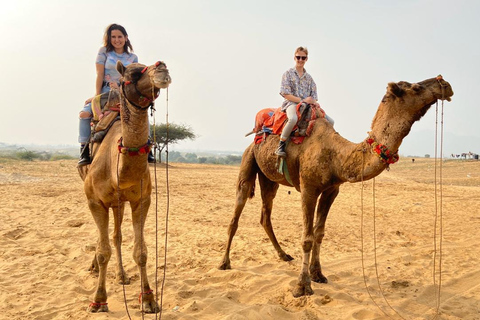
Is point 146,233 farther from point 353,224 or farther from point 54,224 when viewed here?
point 353,224

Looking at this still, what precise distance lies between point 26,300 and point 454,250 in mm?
7729

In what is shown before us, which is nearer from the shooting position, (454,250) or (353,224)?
(454,250)

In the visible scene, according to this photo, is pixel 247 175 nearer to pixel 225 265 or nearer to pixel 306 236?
pixel 225 265

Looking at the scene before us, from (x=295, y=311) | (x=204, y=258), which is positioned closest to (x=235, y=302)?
(x=295, y=311)

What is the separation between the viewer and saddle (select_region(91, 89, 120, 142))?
16.2 feet

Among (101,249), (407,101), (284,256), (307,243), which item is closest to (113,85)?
(101,249)

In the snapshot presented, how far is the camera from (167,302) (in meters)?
Answer: 4.88

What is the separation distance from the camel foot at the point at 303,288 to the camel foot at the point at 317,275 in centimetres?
57

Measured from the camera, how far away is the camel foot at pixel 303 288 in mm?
5164

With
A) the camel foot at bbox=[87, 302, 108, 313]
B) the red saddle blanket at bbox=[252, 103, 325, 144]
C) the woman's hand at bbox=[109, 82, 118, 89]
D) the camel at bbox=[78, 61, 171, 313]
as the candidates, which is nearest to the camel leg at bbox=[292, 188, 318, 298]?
the red saddle blanket at bbox=[252, 103, 325, 144]

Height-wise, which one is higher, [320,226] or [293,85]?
[293,85]

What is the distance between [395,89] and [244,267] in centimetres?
383

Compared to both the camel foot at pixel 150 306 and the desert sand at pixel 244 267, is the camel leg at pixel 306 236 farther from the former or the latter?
the camel foot at pixel 150 306

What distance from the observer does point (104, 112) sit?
16.6 feet
